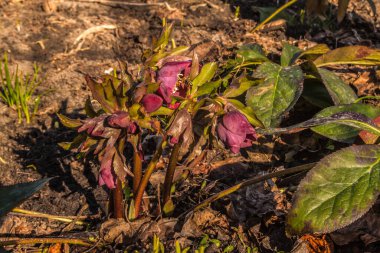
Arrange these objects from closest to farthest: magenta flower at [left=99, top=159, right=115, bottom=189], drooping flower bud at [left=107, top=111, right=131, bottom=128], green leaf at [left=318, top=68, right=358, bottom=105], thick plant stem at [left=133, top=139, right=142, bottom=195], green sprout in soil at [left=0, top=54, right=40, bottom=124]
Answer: drooping flower bud at [left=107, top=111, right=131, bottom=128] → magenta flower at [left=99, top=159, right=115, bottom=189] → thick plant stem at [left=133, top=139, right=142, bottom=195] → green leaf at [left=318, top=68, right=358, bottom=105] → green sprout in soil at [left=0, top=54, right=40, bottom=124]

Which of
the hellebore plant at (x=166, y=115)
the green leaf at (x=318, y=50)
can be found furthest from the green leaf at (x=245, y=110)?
the green leaf at (x=318, y=50)

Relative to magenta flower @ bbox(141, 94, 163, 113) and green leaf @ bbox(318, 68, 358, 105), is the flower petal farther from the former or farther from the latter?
green leaf @ bbox(318, 68, 358, 105)

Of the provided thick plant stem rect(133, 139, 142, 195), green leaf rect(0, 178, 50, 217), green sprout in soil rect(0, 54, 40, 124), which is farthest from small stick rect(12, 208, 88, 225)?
green sprout in soil rect(0, 54, 40, 124)

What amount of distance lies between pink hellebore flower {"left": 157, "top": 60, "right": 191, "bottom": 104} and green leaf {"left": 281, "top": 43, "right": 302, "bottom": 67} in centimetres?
91

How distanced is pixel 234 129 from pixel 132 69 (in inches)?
52.2

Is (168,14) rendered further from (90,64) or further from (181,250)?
(181,250)

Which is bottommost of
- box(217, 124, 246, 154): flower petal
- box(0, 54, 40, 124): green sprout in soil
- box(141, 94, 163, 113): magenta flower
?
box(0, 54, 40, 124): green sprout in soil

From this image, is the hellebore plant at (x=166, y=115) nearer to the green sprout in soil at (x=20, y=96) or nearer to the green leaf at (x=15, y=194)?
the green leaf at (x=15, y=194)

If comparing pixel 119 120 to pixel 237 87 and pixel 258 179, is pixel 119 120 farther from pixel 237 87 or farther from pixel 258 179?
pixel 258 179

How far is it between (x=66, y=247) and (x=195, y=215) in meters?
0.45

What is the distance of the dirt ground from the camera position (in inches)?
73.4

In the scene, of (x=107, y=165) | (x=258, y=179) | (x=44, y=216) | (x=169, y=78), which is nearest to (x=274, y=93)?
(x=258, y=179)

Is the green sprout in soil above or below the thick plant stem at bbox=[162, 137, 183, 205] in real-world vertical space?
below

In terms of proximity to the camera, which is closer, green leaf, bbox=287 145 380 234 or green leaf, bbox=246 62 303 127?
green leaf, bbox=287 145 380 234
